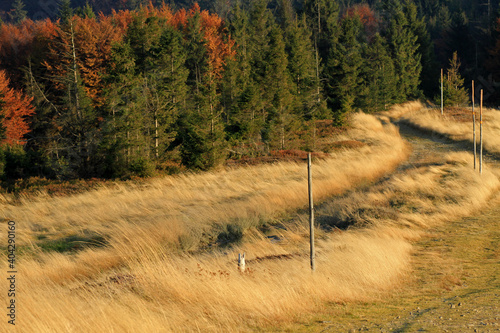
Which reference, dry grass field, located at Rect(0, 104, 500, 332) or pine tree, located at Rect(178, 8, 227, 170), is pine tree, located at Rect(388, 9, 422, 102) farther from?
pine tree, located at Rect(178, 8, 227, 170)

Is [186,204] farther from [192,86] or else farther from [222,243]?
[192,86]

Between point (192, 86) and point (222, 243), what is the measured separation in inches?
1531

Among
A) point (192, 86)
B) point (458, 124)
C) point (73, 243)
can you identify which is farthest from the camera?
point (192, 86)

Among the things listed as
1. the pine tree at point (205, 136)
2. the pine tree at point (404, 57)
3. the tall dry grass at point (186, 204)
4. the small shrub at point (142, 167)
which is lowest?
the tall dry grass at point (186, 204)

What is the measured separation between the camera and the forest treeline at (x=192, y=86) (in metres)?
23.5

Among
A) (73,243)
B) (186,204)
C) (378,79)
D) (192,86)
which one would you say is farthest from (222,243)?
(378,79)

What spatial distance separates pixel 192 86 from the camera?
161 ft

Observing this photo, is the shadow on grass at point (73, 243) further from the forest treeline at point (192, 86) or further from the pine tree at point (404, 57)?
the pine tree at point (404, 57)

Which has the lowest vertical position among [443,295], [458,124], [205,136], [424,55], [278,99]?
[443,295]

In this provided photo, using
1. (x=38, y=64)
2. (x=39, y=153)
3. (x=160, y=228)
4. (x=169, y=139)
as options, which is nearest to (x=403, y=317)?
(x=160, y=228)

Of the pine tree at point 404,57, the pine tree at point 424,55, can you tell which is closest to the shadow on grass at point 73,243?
the pine tree at point 404,57

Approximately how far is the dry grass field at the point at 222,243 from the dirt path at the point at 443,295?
33cm

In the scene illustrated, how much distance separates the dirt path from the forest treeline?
44.7 ft

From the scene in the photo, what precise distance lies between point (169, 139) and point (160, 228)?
15.2m
